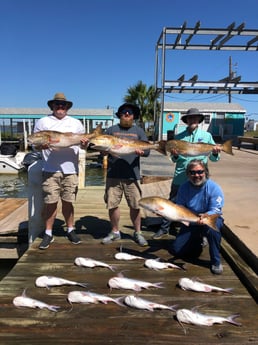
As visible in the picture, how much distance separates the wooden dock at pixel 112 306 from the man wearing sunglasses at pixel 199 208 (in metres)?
0.15

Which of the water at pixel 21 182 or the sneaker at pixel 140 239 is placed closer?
the sneaker at pixel 140 239

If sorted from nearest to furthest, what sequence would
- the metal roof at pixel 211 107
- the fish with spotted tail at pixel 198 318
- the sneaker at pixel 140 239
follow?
the fish with spotted tail at pixel 198 318
the sneaker at pixel 140 239
the metal roof at pixel 211 107

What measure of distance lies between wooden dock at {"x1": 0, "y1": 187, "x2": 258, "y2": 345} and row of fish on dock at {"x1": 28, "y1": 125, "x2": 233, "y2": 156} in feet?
4.30

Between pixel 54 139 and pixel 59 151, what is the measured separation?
25 centimetres

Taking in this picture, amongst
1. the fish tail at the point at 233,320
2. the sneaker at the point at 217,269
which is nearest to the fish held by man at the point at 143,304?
the fish tail at the point at 233,320

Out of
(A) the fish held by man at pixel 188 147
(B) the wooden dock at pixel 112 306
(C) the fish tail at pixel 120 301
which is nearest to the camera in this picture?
(B) the wooden dock at pixel 112 306

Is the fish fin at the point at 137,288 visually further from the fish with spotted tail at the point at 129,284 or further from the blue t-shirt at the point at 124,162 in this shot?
the blue t-shirt at the point at 124,162

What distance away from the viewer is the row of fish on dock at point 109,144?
3883 millimetres

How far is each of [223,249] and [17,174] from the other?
1663cm

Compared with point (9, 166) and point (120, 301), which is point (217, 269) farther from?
point (9, 166)

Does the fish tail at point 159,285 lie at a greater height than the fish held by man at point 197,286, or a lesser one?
lesser

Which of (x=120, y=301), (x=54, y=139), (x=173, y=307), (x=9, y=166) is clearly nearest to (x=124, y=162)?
(x=54, y=139)

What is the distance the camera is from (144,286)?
3.25 meters

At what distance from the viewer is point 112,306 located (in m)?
2.95
